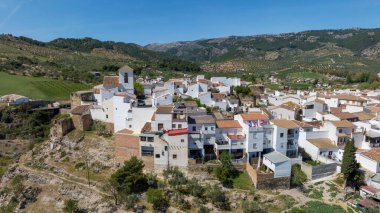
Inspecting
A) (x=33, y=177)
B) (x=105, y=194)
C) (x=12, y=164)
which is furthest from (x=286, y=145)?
(x=12, y=164)

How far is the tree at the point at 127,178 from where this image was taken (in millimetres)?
34906

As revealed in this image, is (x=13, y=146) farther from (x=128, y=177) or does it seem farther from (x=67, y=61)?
(x=67, y=61)

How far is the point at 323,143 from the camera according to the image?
132 feet

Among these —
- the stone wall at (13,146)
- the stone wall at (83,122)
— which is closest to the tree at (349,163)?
the stone wall at (83,122)

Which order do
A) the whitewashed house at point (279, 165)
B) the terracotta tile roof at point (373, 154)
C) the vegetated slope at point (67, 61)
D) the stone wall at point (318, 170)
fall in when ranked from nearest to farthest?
the whitewashed house at point (279, 165) → the terracotta tile roof at point (373, 154) → the stone wall at point (318, 170) → the vegetated slope at point (67, 61)

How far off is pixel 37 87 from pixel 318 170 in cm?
5830

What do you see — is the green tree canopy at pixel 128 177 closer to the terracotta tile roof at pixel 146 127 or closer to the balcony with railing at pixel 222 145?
the terracotta tile roof at pixel 146 127

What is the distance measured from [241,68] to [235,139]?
109101 mm

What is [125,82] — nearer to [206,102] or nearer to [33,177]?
[206,102]

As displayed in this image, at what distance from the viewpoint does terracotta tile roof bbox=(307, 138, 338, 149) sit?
130 feet

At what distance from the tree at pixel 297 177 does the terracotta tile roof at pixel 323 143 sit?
4.47 m

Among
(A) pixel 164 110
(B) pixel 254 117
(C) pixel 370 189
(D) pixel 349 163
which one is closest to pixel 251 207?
(B) pixel 254 117

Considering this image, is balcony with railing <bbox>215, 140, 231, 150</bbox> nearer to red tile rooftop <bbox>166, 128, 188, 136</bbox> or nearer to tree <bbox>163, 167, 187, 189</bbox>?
red tile rooftop <bbox>166, 128, 188, 136</bbox>

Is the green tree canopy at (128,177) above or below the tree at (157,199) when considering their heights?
above
